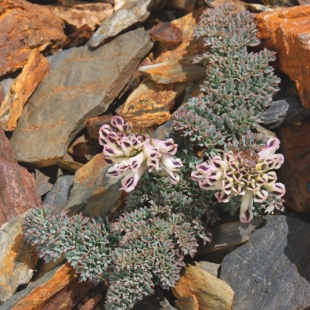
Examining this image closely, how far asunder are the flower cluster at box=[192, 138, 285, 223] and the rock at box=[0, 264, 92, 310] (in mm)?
1744

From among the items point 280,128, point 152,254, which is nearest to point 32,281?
point 152,254

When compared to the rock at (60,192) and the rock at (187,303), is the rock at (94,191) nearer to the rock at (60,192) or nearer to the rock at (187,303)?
the rock at (60,192)

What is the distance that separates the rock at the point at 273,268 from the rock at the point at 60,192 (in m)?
2.32

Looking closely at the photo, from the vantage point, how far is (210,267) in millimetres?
5934

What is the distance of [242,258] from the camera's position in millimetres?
5746

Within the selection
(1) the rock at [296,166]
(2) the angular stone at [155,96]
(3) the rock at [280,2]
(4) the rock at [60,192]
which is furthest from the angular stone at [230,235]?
(3) the rock at [280,2]

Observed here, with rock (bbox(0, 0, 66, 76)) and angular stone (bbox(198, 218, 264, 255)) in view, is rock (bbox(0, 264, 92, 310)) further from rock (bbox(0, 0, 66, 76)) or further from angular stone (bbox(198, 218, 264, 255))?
rock (bbox(0, 0, 66, 76))

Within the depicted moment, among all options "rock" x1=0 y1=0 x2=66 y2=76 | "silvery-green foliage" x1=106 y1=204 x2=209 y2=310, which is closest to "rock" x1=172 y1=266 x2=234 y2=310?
"silvery-green foliage" x1=106 y1=204 x2=209 y2=310

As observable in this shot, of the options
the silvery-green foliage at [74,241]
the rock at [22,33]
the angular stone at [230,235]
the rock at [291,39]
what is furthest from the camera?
the rock at [22,33]

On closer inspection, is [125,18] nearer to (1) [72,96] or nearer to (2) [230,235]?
(1) [72,96]

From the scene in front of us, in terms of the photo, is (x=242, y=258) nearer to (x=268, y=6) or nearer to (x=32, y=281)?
(x=32, y=281)

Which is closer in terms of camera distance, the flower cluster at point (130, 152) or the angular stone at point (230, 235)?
the flower cluster at point (130, 152)

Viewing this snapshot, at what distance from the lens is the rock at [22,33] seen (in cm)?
807

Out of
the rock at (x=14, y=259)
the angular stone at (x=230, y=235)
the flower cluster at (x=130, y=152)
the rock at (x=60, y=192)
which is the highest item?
the flower cluster at (x=130, y=152)
